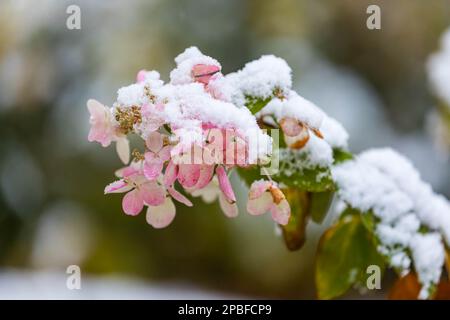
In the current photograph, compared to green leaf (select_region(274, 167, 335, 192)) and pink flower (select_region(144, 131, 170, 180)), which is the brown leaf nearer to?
green leaf (select_region(274, 167, 335, 192))

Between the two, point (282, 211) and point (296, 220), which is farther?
point (296, 220)

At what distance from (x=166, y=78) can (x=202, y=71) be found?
1.69 metres

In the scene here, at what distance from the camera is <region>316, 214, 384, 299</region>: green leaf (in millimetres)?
536

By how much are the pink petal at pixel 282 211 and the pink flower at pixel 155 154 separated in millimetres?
78

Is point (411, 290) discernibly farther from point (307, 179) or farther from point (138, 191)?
point (138, 191)

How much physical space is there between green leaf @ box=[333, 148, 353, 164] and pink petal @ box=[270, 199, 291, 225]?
0.10 metres

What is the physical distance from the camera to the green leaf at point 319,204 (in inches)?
21.2

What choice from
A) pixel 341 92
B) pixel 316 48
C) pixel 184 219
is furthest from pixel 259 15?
pixel 184 219

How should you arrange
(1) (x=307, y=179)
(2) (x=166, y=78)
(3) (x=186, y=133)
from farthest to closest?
(2) (x=166, y=78)
(1) (x=307, y=179)
(3) (x=186, y=133)

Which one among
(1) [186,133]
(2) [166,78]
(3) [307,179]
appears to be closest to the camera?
(1) [186,133]

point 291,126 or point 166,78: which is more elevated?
point 166,78

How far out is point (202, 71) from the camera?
0.42 metres

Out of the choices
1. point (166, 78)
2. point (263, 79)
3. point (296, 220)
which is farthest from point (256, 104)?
point (166, 78)

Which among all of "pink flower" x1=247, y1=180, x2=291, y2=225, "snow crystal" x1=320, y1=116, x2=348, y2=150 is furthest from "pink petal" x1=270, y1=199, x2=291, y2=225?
"snow crystal" x1=320, y1=116, x2=348, y2=150
